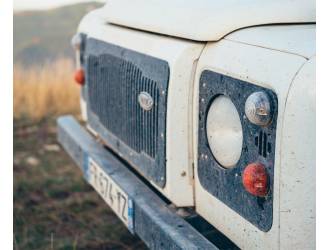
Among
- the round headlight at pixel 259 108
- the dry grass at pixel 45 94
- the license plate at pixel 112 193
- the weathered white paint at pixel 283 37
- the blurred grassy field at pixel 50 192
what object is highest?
the weathered white paint at pixel 283 37

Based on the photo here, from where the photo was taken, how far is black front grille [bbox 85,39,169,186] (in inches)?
96.6

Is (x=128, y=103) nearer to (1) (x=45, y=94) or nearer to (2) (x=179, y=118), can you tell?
(2) (x=179, y=118)

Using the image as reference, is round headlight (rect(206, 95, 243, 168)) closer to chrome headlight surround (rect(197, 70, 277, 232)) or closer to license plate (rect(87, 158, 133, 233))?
chrome headlight surround (rect(197, 70, 277, 232))

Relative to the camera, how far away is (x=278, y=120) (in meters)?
Answer: 1.84

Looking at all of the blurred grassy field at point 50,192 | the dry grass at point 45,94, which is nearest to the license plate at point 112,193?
the blurred grassy field at point 50,192

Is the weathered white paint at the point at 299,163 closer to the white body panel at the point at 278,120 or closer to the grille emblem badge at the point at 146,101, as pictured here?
the white body panel at the point at 278,120

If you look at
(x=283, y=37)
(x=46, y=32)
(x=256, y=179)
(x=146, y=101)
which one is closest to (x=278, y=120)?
(x=256, y=179)

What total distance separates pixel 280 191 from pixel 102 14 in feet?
Result: 5.71

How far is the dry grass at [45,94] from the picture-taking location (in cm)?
654

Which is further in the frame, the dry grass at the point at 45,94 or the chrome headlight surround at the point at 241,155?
the dry grass at the point at 45,94

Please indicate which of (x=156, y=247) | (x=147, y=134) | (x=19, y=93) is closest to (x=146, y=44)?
(x=147, y=134)

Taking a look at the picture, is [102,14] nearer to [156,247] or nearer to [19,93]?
[156,247]

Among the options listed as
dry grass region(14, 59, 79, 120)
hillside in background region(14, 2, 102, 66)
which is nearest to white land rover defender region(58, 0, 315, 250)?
dry grass region(14, 59, 79, 120)

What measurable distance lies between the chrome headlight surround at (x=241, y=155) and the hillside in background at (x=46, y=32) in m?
9.35
